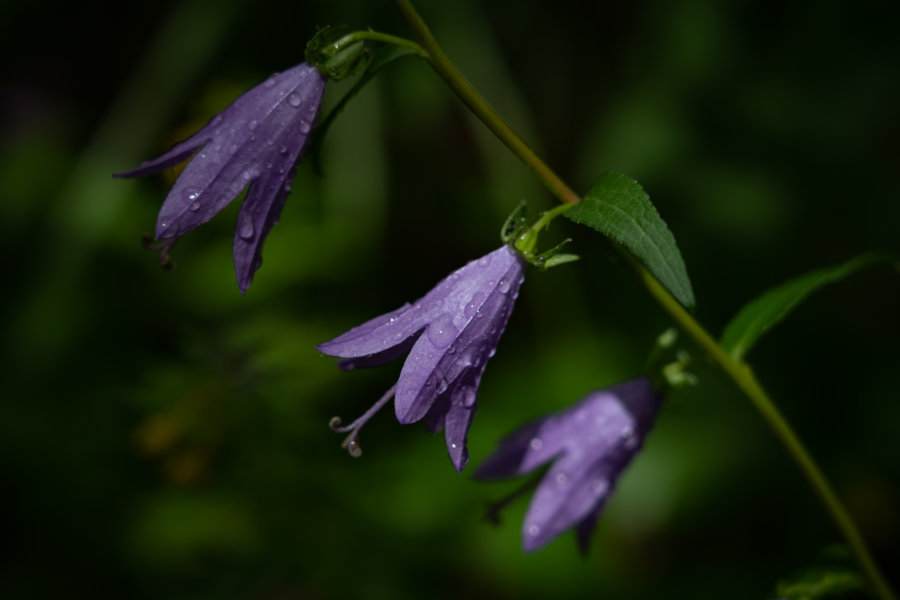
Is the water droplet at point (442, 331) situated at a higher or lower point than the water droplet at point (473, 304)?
higher

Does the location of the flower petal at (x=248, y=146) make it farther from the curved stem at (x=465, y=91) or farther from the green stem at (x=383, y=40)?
the curved stem at (x=465, y=91)

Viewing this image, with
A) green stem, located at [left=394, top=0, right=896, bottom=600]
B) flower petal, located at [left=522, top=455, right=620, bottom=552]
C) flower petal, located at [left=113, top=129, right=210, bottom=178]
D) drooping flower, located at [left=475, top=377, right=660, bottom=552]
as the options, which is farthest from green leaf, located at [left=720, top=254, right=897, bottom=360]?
flower petal, located at [left=113, top=129, right=210, bottom=178]

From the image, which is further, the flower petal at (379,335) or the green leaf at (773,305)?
the green leaf at (773,305)

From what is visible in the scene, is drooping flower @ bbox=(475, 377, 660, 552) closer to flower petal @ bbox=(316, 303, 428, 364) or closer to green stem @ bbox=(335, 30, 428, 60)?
flower petal @ bbox=(316, 303, 428, 364)

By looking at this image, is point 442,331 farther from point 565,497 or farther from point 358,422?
point 565,497

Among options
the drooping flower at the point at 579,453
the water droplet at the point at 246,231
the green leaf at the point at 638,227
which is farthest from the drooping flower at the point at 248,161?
the drooping flower at the point at 579,453

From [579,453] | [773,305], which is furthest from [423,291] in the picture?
[773,305]
